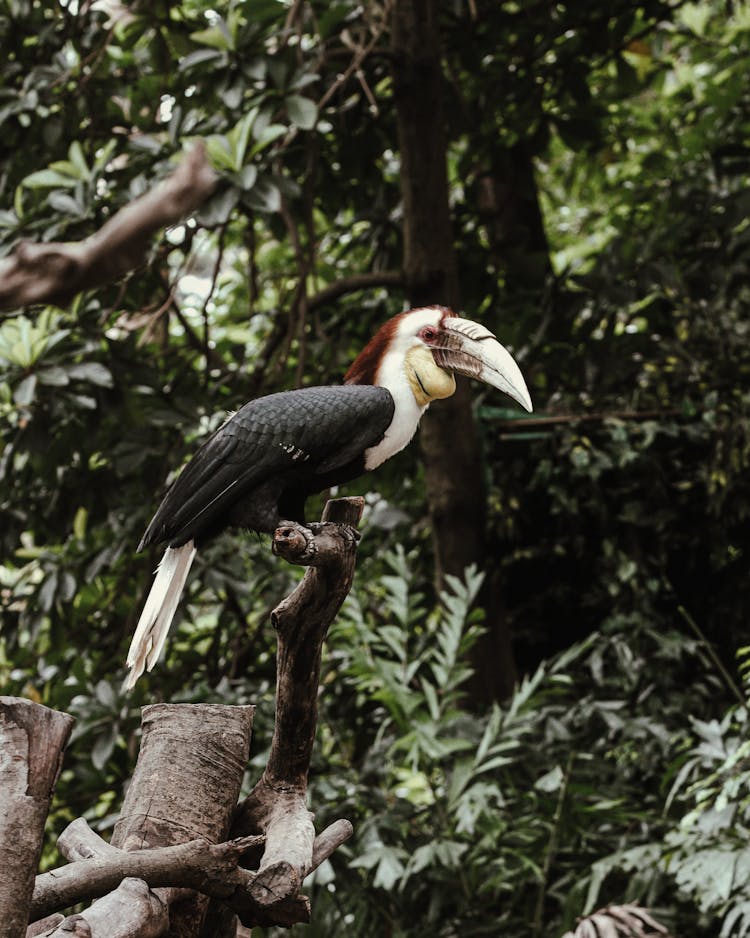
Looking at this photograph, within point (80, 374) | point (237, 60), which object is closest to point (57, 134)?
point (237, 60)

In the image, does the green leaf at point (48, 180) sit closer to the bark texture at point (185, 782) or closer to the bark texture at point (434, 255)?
the bark texture at point (434, 255)

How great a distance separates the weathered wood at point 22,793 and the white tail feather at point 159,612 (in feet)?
1.66

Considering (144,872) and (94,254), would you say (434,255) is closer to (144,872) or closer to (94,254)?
(144,872)

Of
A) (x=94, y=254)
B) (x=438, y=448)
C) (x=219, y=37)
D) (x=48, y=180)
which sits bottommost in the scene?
(x=94, y=254)

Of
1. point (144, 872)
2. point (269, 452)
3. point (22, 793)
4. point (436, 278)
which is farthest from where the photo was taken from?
point (436, 278)

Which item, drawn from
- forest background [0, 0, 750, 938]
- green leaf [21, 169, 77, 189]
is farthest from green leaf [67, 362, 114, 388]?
green leaf [21, 169, 77, 189]

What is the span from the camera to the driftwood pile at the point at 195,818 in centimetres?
125

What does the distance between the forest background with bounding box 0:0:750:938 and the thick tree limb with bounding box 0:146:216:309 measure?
8.16 ft

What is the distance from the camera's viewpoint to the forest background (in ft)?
10.1

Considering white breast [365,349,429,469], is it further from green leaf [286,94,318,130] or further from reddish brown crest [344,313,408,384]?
green leaf [286,94,318,130]

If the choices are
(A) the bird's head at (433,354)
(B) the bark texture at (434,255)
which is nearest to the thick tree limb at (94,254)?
(A) the bird's head at (433,354)

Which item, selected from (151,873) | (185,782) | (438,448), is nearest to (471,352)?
(185,782)

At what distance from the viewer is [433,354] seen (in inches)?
76.4

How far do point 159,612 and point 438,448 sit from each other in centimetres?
195
